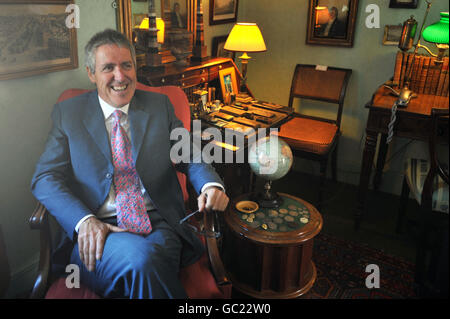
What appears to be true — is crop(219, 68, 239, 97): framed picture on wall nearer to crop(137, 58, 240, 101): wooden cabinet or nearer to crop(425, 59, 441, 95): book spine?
crop(137, 58, 240, 101): wooden cabinet

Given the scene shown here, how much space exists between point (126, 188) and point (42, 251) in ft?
1.48

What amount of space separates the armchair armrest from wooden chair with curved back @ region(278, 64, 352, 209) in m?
2.10

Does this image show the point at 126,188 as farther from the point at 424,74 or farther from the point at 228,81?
the point at 424,74

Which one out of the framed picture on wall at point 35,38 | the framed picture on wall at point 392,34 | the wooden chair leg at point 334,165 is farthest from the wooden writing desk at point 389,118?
the framed picture on wall at point 35,38

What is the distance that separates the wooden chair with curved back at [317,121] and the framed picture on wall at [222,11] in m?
0.84

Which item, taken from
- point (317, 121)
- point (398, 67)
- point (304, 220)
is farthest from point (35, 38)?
point (398, 67)

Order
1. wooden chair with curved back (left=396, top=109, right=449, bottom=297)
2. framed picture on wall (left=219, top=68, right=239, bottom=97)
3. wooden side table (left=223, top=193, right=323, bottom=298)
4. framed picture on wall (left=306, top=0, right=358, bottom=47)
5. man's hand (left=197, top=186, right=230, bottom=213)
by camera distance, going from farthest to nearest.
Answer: framed picture on wall (left=306, top=0, right=358, bottom=47)
framed picture on wall (left=219, top=68, right=239, bottom=97)
wooden side table (left=223, top=193, right=323, bottom=298)
wooden chair with curved back (left=396, top=109, right=449, bottom=297)
man's hand (left=197, top=186, right=230, bottom=213)

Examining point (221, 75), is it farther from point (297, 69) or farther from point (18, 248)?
point (18, 248)

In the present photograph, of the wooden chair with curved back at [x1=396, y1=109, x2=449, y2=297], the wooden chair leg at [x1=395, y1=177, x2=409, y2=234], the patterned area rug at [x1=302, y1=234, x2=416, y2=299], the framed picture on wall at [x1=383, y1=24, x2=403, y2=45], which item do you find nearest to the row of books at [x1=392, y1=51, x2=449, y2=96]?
the framed picture on wall at [x1=383, y1=24, x2=403, y2=45]

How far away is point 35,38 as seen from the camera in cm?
205

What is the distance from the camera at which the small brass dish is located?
2.38 metres

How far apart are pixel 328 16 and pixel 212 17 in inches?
42.7

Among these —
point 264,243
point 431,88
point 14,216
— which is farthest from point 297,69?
point 14,216
